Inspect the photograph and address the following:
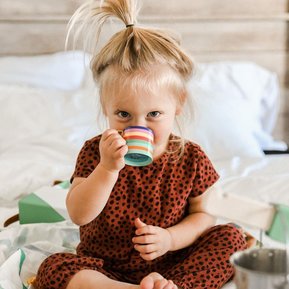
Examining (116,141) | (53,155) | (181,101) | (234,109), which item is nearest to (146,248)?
(116,141)

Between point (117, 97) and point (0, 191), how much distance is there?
0.73 metres

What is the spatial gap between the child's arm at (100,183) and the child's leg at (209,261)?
7.7 inches

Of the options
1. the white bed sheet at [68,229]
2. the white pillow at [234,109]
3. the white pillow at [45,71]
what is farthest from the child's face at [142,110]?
the white pillow at [45,71]

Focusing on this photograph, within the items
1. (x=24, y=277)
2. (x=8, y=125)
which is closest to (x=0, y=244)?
(x=24, y=277)

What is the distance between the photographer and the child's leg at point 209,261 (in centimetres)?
116

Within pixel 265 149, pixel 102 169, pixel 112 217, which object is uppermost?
pixel 102 169

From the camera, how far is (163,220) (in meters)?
1.25

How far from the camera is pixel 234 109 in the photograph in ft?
7.40

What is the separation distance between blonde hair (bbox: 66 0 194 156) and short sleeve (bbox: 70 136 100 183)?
4.3 inches

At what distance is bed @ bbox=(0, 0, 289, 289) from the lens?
1.55 m

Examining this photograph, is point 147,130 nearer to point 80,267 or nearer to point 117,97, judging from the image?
point 117,97

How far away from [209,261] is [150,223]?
14 centimetres

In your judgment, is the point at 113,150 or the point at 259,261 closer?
the point at 259,261

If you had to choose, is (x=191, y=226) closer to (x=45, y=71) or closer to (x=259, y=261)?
(x=259, y=261)
